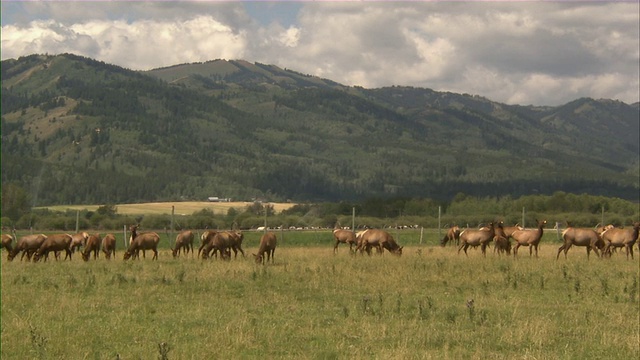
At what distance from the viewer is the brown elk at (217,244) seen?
3149 centimetres

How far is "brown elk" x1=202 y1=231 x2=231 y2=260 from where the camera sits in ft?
103

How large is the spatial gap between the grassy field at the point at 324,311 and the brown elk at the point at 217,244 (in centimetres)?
426

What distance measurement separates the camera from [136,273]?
2450 cm

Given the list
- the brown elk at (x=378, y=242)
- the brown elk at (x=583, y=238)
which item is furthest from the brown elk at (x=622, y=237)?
the brown elk at (x=378, y=242)

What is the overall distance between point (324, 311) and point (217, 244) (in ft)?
50.1

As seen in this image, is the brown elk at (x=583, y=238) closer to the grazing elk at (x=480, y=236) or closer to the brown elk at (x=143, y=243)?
the grazing elk at (x=480, y=236)

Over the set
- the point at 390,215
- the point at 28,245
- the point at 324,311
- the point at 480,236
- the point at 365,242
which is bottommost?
the point at 324,311

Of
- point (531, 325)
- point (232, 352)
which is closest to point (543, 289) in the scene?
point (531, 325)

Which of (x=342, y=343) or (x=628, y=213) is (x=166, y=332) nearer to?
(x=342, y=343)

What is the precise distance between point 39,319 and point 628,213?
88.2 meters

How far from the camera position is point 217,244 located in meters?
31.7

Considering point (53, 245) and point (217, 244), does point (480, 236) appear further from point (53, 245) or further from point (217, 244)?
point (53, 245)

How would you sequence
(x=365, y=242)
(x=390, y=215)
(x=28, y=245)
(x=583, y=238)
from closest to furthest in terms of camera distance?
(x=583, y=238), (x=28, y=245), (x=365, y=242), (x=390, y=215)

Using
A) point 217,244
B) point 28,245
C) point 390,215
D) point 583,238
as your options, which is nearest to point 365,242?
point 217,244
